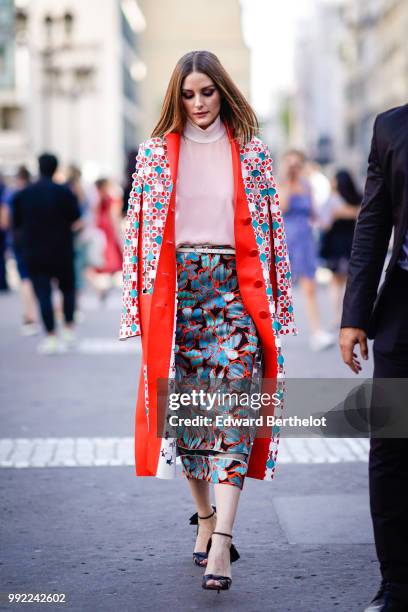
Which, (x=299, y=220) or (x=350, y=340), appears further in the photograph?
(x=299, y=220)

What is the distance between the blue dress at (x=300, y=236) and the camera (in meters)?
13.0

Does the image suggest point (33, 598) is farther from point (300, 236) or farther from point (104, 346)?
point (300, 236)

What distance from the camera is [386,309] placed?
3984 mm

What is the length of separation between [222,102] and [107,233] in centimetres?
1459

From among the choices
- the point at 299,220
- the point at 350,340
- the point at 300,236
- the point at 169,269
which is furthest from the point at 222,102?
the point at 299,220

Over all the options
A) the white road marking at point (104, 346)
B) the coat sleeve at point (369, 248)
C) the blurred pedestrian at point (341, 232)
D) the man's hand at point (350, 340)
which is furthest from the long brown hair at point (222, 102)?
the blurred pedestrian at point (341, 232)

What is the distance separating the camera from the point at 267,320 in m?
4.63

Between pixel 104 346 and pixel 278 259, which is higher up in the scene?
pixel 278 259

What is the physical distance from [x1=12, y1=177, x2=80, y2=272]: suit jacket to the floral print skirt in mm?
7889

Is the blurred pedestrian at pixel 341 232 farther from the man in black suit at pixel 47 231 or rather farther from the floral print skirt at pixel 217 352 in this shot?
the floral print skirt at pixel 217 352

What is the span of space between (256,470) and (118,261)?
14.7 m

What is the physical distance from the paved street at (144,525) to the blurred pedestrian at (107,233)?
9.94m

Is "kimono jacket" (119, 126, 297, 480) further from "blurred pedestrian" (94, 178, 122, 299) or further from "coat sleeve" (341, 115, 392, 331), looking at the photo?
"blurred pedestrian" (94, 178, 122, 299)

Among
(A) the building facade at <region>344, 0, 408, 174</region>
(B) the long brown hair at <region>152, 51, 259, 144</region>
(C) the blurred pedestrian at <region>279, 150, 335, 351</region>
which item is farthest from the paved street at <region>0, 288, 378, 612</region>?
(A) the building facade at <region>344, 0, 408, 174</region>
